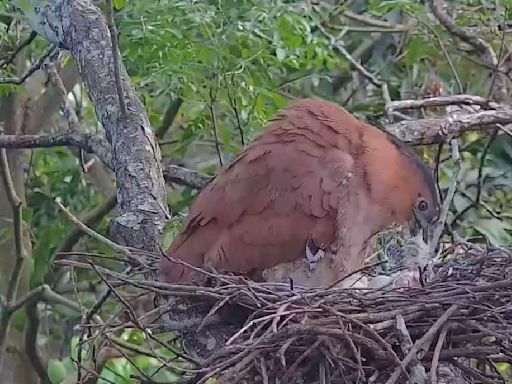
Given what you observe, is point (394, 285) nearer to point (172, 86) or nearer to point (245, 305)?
point (245, 305)

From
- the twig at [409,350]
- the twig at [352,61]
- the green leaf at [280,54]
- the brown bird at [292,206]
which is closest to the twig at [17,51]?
the green leaf at [280,54]

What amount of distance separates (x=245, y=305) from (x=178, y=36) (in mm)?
1321

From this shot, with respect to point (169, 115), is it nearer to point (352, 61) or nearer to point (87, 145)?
point (352, 61)

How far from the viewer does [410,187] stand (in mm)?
3498

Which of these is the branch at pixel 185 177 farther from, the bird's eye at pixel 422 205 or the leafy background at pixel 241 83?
the bird's eye at pixel 422 205

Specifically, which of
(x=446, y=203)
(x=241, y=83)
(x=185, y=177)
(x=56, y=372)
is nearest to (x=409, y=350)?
(x=446, y=203)

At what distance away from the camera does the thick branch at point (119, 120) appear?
298 centimetres

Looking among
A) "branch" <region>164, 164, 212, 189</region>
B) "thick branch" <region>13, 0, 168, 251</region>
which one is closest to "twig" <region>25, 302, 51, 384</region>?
"branch" <region>164, 164, 212, 189</region>

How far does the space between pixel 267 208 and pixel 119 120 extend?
0.50 metres

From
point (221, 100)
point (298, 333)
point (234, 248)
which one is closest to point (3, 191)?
point (221, 100)

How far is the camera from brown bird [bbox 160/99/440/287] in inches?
121

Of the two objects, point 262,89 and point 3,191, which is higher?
point 262,89

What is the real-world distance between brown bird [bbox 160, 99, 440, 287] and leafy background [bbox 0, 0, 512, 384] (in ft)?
0.42

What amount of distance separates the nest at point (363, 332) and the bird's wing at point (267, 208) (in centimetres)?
40
